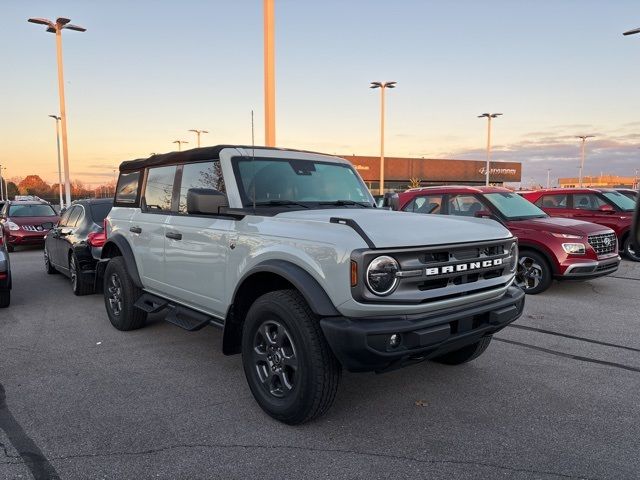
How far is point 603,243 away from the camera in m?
7.72

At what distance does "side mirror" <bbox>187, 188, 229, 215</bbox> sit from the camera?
381cm

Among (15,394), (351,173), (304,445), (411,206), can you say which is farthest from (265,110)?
(304,445)

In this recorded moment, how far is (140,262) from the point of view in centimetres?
536

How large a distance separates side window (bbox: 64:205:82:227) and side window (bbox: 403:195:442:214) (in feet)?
20.1

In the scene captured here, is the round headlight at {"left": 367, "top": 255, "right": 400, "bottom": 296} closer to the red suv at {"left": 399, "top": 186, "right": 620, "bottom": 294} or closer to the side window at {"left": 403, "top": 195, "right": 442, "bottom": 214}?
the red suv at {"left": 399, "top": 186, "right": 620, "bottom": 294}

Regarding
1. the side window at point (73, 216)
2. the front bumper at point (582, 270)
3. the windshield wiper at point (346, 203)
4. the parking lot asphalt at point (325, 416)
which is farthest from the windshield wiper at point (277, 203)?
the side window at point (73, 216)

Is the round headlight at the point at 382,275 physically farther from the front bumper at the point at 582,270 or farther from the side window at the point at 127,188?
the front bumper at the point at 582,270

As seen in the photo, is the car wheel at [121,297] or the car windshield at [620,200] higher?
the car windshield at [620,200]

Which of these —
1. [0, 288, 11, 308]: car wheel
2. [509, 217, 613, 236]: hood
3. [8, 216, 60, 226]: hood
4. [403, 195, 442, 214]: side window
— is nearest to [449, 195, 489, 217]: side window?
[403, 195, 442, 214]: side window

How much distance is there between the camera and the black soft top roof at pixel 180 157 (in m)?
4.38

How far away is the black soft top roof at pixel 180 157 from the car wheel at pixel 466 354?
2.46m

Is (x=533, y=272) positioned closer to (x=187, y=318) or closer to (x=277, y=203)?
(x=277, y=203)

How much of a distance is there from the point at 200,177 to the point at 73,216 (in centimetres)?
536

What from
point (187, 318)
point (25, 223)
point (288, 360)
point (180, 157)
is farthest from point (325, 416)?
point (25, 223)
